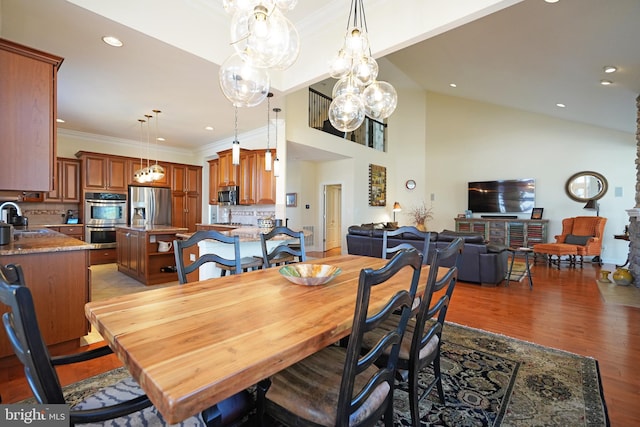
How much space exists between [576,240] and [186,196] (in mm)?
8821

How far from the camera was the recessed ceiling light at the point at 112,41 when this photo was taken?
2.57 m

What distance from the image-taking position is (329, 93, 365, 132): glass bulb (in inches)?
93.7

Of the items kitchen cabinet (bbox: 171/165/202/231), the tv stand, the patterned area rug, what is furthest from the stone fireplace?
kitchen cabinet (bbox: 171/165/202/231)

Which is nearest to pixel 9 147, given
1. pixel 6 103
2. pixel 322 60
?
pixel 6 103

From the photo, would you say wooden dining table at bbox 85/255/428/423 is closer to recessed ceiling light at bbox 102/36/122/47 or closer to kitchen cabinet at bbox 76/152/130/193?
recessed ceiling light at bbox 102/36/122/47

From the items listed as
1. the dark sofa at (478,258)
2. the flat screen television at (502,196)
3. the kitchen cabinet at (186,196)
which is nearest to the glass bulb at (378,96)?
the dark sofa at (478,258)

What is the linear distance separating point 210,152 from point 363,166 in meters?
4.00

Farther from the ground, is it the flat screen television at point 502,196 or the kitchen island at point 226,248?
the flat screen television at point 502,196

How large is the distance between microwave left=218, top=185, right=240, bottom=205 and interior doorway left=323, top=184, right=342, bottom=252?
3113 mm

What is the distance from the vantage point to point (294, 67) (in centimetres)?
355

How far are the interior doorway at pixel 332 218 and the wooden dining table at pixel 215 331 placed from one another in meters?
6.76

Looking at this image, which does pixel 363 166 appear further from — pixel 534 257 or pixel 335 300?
pixel 335 300

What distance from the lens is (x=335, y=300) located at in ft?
4.21

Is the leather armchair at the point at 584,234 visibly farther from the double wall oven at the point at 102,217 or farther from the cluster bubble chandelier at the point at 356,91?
the double wall oven at the point at 102,217
